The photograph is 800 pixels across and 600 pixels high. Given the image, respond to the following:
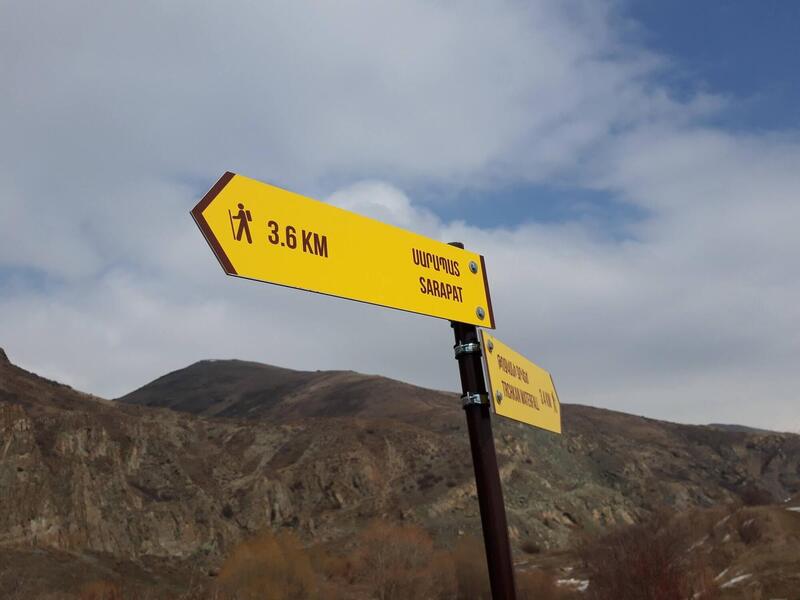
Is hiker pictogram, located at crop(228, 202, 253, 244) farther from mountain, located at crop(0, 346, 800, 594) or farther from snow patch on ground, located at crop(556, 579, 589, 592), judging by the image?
mountain, located at crop(0, 346, 800, 594)

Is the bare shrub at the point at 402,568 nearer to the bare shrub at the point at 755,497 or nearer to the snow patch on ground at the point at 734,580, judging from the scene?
the snow patch on ground at the point at 734,580

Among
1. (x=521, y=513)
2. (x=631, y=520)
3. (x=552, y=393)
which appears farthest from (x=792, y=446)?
(x=552, y=393)

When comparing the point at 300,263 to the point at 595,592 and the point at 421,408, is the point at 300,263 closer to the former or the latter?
the point at 595,592

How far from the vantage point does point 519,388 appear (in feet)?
14.1

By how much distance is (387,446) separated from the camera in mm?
62000

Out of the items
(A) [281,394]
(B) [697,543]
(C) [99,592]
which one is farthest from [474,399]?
(A) [281,394]

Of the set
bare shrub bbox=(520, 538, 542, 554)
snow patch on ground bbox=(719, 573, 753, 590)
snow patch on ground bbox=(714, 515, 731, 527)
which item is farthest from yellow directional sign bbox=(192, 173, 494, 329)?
bare shrub bbox=(520, 538, 542, 554)

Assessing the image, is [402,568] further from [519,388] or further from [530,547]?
[519,388]

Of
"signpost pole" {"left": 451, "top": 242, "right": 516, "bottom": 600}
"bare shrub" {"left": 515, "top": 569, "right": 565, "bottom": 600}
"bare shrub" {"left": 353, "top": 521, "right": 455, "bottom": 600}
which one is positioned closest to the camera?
"signpost pole" {"left": 451, "top": 242, "right": 516, "bottom": 600}

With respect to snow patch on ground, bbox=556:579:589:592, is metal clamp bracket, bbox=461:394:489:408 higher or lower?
higher

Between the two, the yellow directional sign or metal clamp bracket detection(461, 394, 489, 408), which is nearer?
the yellow directional sign

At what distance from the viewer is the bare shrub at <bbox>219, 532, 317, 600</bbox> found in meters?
32.1

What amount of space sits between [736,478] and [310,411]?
54.8 m

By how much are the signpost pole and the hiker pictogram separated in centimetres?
140
